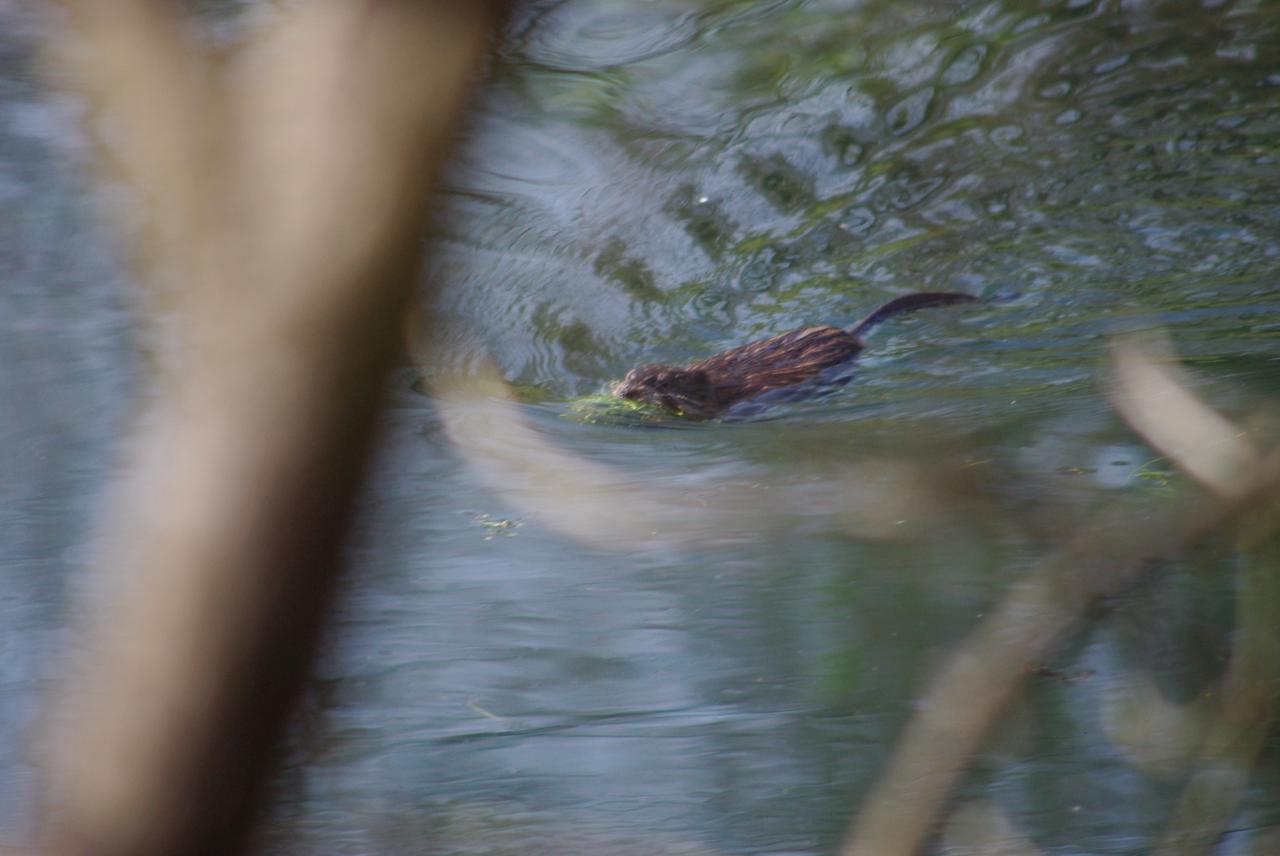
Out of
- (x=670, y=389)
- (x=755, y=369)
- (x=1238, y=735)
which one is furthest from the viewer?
(x=755, y=369)

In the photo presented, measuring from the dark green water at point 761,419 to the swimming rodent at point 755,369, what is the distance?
0.14 meters

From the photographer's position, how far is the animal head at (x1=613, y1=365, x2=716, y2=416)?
5.05m

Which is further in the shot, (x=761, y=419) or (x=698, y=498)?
(x=761, y=419)

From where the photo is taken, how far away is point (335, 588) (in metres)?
0.87

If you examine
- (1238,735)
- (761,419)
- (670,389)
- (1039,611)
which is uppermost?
(1238,735)

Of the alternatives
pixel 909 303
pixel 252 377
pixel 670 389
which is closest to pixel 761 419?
pixel 670 389

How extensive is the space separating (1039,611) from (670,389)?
2486 millimetres

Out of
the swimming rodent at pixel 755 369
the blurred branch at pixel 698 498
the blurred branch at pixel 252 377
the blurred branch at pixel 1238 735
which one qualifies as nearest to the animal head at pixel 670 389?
the swimming rodent at pixel 755 369

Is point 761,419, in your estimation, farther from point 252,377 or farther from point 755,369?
point 252,377

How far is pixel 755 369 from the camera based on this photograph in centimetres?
568

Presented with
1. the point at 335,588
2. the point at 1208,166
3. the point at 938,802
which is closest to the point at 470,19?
the point at 335,588

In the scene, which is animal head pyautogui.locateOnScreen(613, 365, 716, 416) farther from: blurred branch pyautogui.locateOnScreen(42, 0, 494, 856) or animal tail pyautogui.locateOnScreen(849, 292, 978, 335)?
blurred branch pyautogui.locateOnScreen(42, 0, 494, 856)

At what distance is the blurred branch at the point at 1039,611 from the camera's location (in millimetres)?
1303

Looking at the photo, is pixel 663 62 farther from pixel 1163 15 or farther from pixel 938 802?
pixel 938 802
